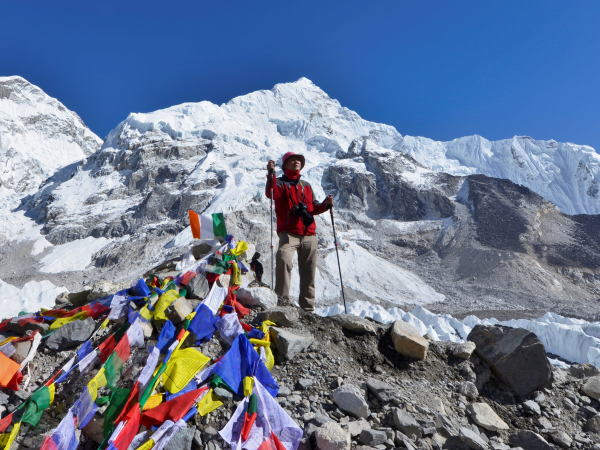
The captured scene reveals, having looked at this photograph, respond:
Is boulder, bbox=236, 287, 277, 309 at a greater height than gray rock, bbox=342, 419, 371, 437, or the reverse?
boulder, bbox=236, 287, 277, 309

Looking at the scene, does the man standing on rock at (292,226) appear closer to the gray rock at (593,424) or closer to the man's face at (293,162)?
the man's face at (293,162)

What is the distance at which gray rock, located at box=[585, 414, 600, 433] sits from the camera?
119 inches

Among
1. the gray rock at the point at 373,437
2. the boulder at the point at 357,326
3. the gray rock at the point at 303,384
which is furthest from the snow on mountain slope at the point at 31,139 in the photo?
the gray rock at the point at 373,437

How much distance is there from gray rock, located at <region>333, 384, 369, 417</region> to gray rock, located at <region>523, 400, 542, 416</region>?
1.67 m

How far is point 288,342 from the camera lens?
3082 millimetres

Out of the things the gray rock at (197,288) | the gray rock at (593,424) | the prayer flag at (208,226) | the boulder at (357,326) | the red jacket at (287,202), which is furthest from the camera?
the prayer flag at (208,226)

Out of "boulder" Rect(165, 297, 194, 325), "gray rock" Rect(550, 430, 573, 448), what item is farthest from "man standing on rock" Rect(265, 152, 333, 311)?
"gray rock" Rect(550, 430, 573, 448)

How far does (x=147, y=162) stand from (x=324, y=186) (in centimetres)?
4160

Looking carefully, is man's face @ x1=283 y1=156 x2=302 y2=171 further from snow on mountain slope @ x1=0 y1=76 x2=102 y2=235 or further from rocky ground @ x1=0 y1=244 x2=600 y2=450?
snow on mountain slope @ x1=0 y1=76 x2=102 y2=235

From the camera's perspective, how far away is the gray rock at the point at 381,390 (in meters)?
2.71

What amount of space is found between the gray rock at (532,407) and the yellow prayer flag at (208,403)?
273cm

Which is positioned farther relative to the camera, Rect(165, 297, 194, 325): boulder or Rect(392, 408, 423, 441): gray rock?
Rect(165, 297, 194, 325): boulder

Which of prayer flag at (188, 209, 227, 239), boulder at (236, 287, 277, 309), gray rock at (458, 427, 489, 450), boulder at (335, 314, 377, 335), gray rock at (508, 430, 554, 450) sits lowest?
gray rock at (508, 430, 554, 450)

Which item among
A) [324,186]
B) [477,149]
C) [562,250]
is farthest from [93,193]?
[477,149]
